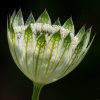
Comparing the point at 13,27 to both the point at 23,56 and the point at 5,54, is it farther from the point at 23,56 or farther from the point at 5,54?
the point at 5,54

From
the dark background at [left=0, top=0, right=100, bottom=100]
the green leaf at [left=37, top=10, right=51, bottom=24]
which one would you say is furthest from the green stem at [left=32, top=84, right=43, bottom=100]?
the dark background at [left=0, top=0, right=100, bottom=100]

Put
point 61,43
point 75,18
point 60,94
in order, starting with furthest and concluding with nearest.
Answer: point 75,18 < point 60,94 < point 61,43

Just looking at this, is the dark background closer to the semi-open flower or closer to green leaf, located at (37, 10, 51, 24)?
green leaf, located at (37, 10, 51, 24)

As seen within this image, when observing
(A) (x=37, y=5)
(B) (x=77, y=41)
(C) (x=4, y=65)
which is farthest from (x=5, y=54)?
(B) (x=77, y=41)

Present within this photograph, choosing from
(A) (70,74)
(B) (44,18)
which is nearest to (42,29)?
(B) (44,18)

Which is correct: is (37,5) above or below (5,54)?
above

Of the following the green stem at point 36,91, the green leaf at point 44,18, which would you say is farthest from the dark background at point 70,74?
the green stem at point 36,91

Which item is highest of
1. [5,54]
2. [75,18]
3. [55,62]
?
[55,62]
